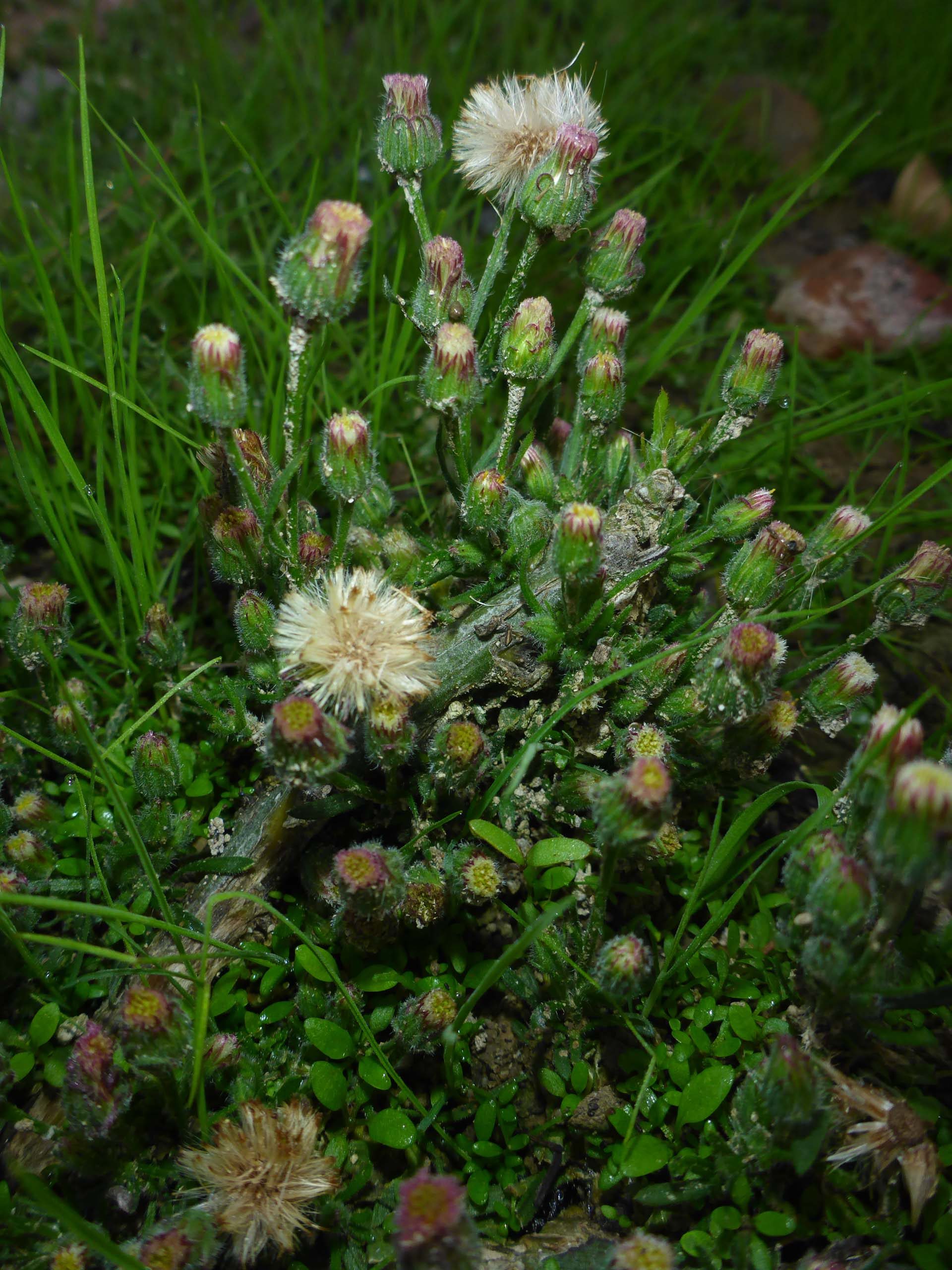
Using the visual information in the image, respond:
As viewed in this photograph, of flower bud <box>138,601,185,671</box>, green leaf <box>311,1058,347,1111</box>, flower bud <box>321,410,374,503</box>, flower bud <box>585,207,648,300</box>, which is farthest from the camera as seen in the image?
flower bud <box>138,601,185,671</box>

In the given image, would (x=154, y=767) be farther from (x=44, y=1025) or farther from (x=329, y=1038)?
(x=329, y=1038)

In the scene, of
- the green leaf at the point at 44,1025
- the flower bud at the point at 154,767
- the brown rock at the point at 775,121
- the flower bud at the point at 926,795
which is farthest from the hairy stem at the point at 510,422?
the brown rock at the point at 775,121

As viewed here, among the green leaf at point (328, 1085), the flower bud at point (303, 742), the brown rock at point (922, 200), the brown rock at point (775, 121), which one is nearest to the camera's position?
the flower bud at point (303, 742)

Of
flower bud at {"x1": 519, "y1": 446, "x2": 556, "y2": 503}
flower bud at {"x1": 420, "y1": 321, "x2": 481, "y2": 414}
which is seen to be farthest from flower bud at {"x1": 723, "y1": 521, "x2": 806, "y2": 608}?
flower bud at {"x1": 420, "y1": 321, "x2": 481, "y2": 414}

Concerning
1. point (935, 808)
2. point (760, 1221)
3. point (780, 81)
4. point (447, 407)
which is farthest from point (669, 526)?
point (780, 81)

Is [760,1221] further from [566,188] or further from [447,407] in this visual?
[566,188]

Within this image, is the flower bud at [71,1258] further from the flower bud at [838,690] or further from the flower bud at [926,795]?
the flower bud at [838,690]

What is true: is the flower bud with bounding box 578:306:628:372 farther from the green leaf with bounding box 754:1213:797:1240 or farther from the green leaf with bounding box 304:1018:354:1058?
the green leaf with bounding box 754:1213:797:1240
